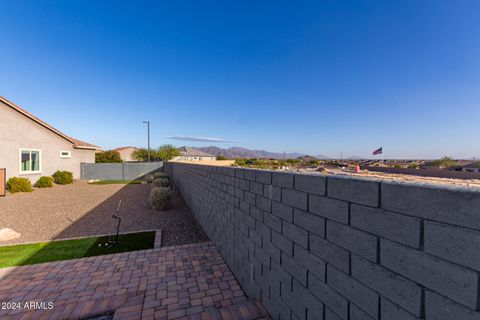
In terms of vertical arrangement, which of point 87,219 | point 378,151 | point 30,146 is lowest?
point 87,219

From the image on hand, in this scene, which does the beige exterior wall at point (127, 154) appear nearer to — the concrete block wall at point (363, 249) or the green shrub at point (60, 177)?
the green shrub at point (60, 177)

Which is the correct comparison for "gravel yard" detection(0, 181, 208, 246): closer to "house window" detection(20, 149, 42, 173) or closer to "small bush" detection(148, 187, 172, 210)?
"small bush" detection(148, 187, 172, 210)

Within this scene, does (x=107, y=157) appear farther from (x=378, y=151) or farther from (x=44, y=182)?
(x=378, y=151)

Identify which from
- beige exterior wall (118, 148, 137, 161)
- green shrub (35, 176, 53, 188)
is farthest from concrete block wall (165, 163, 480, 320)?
beige exterior wall (118, 148, 137, 161)

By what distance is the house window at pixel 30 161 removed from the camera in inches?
561

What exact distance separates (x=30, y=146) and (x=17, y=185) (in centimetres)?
385

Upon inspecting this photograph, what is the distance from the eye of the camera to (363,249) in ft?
4.39

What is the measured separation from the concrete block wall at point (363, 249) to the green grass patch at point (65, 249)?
3551mm

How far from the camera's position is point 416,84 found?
14.2 meters

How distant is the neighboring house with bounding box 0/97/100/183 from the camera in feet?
43.4

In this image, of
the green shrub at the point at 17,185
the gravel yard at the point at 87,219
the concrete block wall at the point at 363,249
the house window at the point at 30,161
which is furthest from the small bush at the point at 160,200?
the house window at the point at 30,161

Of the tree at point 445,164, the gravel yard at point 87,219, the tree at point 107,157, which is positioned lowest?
the gravel yard at point 87,219

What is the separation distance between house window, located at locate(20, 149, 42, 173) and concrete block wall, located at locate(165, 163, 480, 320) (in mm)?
18875

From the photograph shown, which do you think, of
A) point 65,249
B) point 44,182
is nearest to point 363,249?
point 65,249
